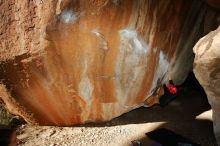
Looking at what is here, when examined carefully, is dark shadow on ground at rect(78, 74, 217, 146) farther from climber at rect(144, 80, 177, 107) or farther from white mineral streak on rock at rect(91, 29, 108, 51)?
white mineral streak on rock at rect(91, 29, 108, 51)

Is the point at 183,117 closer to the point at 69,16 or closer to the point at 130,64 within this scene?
the point at 130,64

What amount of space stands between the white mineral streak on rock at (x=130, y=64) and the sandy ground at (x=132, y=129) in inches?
7.3

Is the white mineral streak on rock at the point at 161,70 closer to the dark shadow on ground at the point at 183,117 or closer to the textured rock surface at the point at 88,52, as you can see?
the textured rock surface at the point at 88,52

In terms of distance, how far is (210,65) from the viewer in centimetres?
145

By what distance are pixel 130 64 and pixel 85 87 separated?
0.31 meters

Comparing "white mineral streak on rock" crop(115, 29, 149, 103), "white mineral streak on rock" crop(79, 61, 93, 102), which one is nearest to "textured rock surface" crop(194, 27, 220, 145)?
"white mineral streak on rock" crop(115, 29, 149, 103)

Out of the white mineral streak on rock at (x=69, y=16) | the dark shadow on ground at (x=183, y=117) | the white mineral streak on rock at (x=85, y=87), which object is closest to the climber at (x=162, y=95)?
the dark shadow on ground at (x=183, y=117)

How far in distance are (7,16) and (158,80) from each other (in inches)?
40.7

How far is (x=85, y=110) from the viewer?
1.80m

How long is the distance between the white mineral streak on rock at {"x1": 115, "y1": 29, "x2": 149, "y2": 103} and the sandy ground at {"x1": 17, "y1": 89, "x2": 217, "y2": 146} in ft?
0.61

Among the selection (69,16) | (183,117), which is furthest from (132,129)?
(69,16)

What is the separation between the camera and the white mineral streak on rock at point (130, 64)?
1.72 metres

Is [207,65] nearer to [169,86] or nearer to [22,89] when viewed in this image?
[169,86]

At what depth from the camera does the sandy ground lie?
1.71 m
